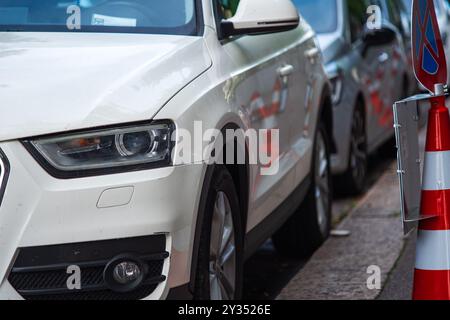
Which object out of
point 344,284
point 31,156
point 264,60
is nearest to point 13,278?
point 31,156

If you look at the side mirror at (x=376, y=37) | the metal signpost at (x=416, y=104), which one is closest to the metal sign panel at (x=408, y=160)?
the metal signpost at (x=416, y=104)

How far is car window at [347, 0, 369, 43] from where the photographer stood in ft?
30.3

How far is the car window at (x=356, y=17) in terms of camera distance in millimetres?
9250

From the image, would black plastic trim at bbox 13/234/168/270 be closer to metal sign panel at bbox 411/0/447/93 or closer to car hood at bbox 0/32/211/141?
car hood at bbox 0/32/211/141

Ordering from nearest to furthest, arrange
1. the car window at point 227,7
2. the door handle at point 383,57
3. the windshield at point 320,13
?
the car window at point 227,7 < the windshield at point 320,13 < the door handle at point 383,57

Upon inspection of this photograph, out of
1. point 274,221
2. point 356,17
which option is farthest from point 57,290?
point 356,17

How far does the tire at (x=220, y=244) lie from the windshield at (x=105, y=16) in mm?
744

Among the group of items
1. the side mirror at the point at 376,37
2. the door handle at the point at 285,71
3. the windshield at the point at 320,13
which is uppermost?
the windshield at the point at 320,13

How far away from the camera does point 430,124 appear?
4270 millimetres

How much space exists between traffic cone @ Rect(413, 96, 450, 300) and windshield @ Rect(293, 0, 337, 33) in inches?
187

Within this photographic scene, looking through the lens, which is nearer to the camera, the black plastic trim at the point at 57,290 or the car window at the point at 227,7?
the black plastic trim at the point at 57,290

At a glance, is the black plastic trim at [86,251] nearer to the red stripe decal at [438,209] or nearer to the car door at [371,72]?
the red stripe decal at [438,209]

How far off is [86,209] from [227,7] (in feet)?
6.43

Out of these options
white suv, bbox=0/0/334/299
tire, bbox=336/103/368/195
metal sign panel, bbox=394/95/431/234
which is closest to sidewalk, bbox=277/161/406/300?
tire, bbox=336/103/368/195
